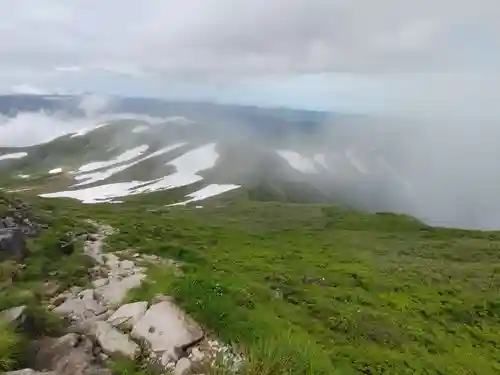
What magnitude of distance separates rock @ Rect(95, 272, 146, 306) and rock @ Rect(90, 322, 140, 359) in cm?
236

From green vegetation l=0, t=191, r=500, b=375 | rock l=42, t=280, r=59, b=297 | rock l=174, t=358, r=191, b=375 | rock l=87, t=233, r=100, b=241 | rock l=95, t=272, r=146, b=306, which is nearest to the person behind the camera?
rock l=174, t=358, r=191, b=375

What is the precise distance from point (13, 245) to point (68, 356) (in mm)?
10912

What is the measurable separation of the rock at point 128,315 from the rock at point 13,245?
8.66m

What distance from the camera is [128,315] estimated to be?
12211 millimetres

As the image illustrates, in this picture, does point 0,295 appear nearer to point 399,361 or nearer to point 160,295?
point 160,295

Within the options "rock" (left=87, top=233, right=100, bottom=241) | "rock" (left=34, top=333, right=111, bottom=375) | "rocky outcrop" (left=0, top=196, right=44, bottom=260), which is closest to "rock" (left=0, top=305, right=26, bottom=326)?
"rock" (left=34, top=333, right=111, bottom=375)

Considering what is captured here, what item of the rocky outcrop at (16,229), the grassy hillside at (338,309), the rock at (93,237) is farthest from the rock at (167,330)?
the rock at (93,237)

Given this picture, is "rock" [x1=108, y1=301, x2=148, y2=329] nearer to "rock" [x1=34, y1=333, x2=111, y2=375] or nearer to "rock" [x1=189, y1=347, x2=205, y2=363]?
"rock" [x1=34, y1=333, x2=111, y2=375]

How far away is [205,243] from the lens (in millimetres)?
47938

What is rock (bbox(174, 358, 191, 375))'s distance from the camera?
970 centimetres

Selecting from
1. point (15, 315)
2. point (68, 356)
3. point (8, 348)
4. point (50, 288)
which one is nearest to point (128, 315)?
point (68, 356)

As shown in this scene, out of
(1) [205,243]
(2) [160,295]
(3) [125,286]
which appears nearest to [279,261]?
(1) [205,243]

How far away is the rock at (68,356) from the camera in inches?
392

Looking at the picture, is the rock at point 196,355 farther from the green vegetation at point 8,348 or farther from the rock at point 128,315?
the green vegetation at point 8,348
